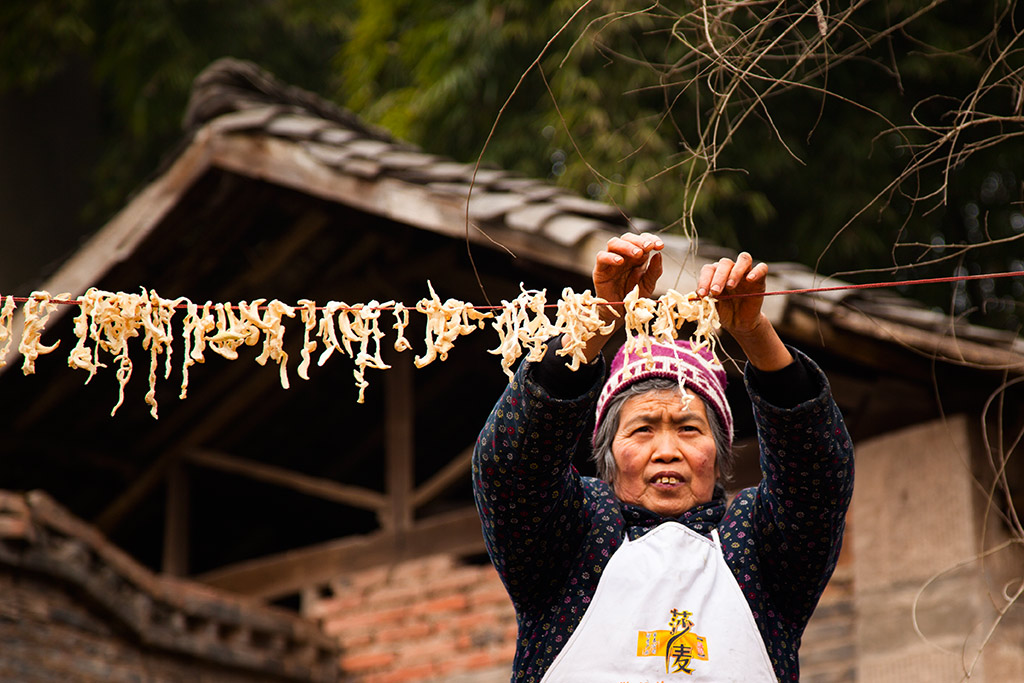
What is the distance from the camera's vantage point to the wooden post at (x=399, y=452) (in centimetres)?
618

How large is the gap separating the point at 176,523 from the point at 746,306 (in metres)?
5.26

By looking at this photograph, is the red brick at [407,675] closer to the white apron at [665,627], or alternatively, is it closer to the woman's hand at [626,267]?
the white apron at [665,627]

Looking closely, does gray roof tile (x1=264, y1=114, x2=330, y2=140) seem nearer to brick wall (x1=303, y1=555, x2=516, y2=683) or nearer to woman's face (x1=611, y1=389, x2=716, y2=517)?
brick wall (x1=303, y1=555, x2=516, y2=683)

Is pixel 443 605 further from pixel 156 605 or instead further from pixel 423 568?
pixel 156 605

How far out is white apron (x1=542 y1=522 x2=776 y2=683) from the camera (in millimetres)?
2232

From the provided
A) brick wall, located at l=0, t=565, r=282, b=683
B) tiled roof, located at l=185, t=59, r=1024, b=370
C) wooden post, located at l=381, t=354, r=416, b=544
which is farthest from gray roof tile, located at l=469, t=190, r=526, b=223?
brick wall, located at l=0, t=565, r=282, b=683

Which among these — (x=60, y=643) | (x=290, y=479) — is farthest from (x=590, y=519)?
(x=290, y=479)

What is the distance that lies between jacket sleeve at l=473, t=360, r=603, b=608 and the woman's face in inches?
6.2

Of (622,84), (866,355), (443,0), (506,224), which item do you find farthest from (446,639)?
(443,0)

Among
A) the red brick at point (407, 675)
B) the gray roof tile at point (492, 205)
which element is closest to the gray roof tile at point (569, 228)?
the gray roof tile at point (492, 205)

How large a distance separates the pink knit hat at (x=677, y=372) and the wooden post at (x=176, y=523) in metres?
4.67

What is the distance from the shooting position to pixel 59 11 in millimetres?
12078

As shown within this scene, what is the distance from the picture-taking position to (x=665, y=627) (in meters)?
2.28

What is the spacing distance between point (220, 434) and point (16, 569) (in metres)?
2.06
